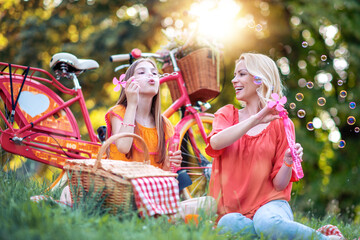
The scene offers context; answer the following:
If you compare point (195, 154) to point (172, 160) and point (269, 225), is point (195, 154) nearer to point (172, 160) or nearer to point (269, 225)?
point (172, 160)

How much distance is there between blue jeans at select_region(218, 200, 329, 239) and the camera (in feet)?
6.72

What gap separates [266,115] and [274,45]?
3.42m

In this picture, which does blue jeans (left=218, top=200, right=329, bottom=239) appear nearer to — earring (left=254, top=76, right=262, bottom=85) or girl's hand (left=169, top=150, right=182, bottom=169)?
girl's hand (left=169, top=150, right=182, bottom=169)

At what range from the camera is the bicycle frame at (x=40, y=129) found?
9.70ft

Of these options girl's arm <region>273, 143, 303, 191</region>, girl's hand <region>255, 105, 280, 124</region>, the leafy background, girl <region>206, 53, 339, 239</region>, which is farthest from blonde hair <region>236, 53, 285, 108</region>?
the leafy background

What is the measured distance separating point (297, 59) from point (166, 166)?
340 centimetres

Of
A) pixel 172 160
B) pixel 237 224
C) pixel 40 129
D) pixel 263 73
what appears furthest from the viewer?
pixel 40 129

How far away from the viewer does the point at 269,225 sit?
6.75 feet

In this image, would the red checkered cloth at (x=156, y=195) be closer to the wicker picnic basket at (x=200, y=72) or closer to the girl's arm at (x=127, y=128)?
the girl's arm at (x=127, y=128)

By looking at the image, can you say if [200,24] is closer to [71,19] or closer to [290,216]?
[290,216]

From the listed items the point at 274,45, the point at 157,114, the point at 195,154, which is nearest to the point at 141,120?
the point at 157,114

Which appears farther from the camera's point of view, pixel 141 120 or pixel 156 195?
pixel 141 120

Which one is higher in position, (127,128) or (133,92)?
(133,92)

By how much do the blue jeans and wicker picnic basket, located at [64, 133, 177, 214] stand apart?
424 mm
